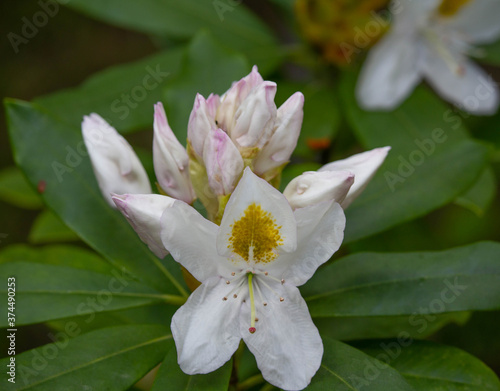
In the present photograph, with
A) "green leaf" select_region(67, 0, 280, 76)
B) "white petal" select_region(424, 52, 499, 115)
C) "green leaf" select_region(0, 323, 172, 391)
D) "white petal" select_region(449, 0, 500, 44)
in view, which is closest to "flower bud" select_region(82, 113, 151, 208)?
"green leaf" select_region(0, 323, 172, 391)

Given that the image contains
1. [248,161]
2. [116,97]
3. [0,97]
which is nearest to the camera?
[248,161]

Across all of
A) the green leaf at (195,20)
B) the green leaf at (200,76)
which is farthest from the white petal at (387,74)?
the green leaf at (200,76)

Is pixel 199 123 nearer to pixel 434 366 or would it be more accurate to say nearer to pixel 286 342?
pixel 286 342

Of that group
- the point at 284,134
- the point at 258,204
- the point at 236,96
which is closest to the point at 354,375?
the point at 258,204

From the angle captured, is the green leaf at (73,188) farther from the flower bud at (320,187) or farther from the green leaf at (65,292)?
the flower bud at (320,187)

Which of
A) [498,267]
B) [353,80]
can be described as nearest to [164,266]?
[498,267]

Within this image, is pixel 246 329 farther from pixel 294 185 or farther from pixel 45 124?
pixel 45 124
